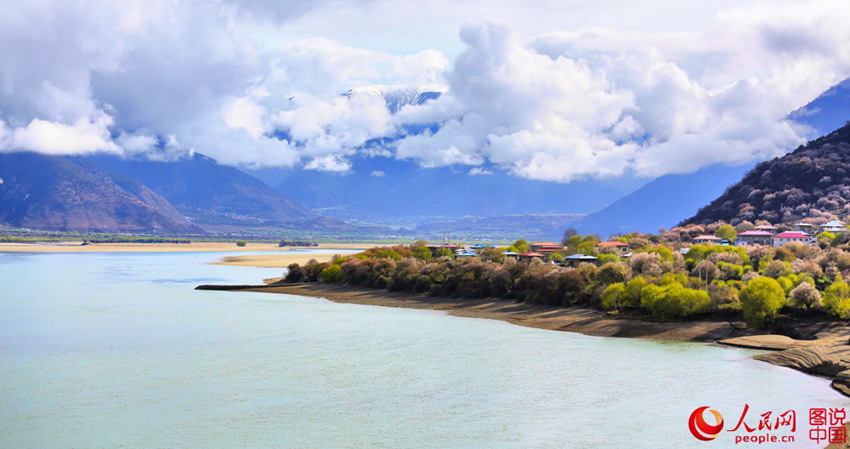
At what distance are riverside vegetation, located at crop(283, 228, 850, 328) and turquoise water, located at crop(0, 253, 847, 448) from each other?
20.4ft

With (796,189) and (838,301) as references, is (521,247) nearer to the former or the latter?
(796,189)

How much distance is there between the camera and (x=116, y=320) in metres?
53.6

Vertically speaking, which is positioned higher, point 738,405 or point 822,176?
point 822,176

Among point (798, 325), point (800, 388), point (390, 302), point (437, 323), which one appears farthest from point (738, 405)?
point (390, 302)

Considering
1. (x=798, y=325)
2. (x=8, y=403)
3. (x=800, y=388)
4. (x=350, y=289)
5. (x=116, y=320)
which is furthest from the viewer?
(x=350, y=289)

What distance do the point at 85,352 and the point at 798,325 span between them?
41351 millimetres

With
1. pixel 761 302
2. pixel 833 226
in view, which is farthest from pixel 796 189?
pixel 761 302

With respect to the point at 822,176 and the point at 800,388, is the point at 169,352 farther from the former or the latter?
the point at 822,176

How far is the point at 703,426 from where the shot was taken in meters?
26.7

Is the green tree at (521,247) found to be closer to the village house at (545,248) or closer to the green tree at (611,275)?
the village house at (545,248)

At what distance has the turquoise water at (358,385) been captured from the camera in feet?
84.3

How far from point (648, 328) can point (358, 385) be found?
23229 mm

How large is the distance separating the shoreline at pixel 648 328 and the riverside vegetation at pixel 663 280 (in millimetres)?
1210

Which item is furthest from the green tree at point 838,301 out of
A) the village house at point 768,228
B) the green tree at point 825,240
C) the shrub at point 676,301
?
the village house at point 768,228
